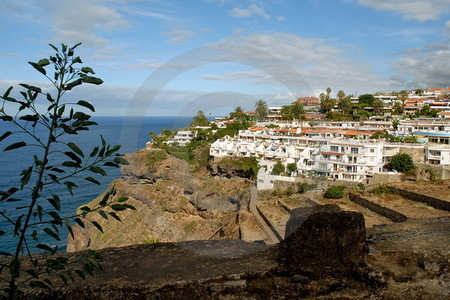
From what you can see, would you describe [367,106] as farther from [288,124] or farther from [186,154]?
[186,154]

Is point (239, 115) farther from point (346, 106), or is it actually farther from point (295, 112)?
point (346, 106)

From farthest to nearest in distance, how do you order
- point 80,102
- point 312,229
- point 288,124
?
1. point 288,124
2. point 312,229
3. point 80,102

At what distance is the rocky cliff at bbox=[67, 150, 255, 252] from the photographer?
107 ft

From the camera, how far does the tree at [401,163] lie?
1299 inches

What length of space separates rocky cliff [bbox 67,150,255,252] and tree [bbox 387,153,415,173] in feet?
46.0

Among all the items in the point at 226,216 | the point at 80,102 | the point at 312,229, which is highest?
the point at 80,102

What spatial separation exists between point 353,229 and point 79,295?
3.83 m

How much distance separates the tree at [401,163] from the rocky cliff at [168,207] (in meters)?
14.0

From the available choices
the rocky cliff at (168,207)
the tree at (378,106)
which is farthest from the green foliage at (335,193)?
the tree at (378,106)

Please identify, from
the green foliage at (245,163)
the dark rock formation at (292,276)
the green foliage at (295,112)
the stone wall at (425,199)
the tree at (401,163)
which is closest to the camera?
the dark rock formation at (292,276)

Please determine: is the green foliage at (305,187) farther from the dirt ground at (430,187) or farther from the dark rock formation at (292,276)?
the dark rock formation at (292,276)

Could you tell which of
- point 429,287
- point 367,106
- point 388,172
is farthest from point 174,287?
point 367,106

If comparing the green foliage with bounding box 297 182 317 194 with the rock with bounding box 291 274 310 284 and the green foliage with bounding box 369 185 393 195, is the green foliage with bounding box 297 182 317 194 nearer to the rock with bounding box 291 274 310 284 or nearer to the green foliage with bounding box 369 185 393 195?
the green foliage with bounding box 369 185 393 195

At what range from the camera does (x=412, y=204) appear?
23.3m
